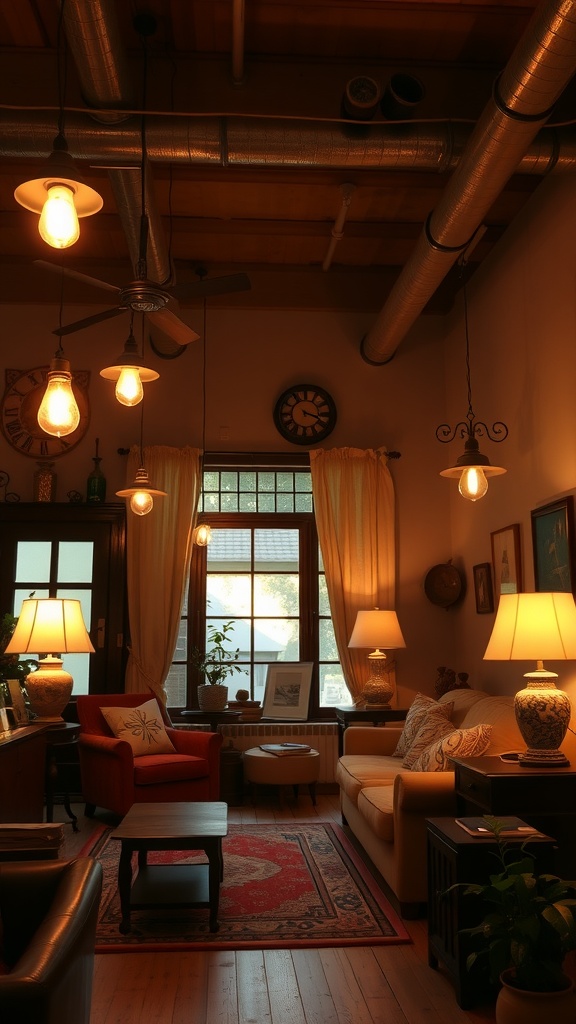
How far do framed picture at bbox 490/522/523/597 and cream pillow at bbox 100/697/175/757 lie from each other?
269 cm

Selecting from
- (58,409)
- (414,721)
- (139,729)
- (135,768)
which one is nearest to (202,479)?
(139,729)

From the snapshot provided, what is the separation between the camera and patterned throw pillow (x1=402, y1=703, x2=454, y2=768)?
5.30 meters

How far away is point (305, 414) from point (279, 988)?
Answer: 16.4ft

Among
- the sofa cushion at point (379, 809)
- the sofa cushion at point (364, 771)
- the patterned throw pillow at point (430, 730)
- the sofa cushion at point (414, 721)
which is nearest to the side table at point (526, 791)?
the sofa cushion at point (379, 809)

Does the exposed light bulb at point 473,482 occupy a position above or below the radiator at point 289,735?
above

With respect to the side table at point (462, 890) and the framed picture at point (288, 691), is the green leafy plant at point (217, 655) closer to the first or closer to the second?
the framed picture at point (288, 691)

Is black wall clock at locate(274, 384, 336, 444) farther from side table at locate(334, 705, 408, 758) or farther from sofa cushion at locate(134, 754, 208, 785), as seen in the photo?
sofa cushion at locate(134, 754, 208, 785)

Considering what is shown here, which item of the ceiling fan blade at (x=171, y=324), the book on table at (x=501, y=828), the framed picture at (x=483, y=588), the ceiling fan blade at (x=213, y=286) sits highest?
the ceiling fan blade at (x=213, y=286)

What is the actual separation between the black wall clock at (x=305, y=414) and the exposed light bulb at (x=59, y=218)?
515cm

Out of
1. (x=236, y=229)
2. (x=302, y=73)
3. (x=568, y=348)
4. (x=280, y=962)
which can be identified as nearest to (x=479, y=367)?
(x=568, y=348)

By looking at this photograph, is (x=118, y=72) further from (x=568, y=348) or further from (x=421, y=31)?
(x=568, y=348)

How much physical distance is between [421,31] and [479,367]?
8.56ft

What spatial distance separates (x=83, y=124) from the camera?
4.41 meters

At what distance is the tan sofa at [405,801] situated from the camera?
4.06 meters
